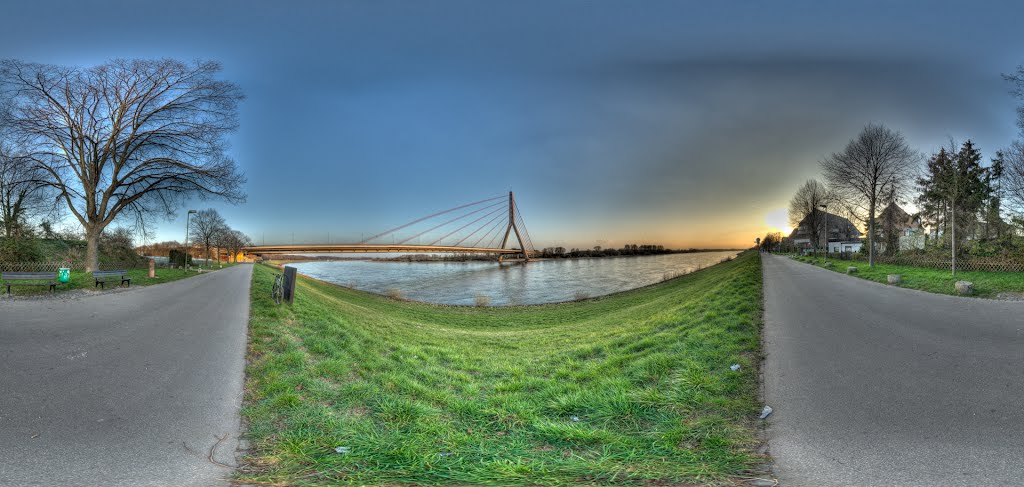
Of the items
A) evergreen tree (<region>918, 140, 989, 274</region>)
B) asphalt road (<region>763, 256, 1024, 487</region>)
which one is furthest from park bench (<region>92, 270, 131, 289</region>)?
evergreen tree (<region>918, 140, 989, 274</region>)

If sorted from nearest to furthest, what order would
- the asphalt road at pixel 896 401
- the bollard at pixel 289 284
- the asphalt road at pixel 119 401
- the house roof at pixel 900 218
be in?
the asphalt road at pixel 896 401
the asphalt road at pixel 119 401
the bollard at pixel 289 284
the house roof at pixel 900 218

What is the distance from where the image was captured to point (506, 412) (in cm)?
406

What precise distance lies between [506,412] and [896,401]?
146 inches

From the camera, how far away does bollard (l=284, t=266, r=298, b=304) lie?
10.0 meters

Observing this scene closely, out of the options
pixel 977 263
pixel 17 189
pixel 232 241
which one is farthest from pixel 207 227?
pixel 977 263

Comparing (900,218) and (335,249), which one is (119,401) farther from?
(900,218)

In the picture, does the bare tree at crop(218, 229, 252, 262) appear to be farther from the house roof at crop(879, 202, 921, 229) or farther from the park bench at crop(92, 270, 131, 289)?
the house roof at crop(879, 202, 921, 229)

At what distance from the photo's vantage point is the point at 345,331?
793cm

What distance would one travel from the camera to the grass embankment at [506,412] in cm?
299

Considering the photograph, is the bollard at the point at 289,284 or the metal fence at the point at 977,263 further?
the metal fence at the point at 977,263

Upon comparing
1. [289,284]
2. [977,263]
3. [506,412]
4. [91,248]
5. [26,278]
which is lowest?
[506,412]

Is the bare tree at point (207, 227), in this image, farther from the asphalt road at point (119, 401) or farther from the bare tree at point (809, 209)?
the bare tree at point (809, 209)

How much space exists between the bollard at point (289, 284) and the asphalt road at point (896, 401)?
953 centimetres

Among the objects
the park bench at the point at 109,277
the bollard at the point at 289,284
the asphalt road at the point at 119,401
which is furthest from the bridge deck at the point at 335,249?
the asphalt road at the point at 119,401
